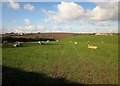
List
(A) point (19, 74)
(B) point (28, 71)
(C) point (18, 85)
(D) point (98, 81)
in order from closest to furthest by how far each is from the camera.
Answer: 1. (C) point (18, 85)
2. (D) point (98, 81)
3. (A) point (19, 74)
4. (B) point (28, 71)

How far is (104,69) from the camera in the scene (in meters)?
16.5

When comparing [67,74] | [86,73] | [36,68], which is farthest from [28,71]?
[86,73]

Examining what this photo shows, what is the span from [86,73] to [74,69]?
4.83 ft

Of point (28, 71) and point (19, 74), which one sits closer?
point (19, 74)

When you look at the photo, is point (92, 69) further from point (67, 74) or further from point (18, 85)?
point (18, 85)

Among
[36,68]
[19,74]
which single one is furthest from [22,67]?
[19,74]

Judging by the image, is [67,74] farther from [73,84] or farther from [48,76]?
[73,84]

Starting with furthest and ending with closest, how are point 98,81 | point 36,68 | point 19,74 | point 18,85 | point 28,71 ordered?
→ point 36,68 < point 28,71 < point 19,74 < point 98,81 < point 18,85

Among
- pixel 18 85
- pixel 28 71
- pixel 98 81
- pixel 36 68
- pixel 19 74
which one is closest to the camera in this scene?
pixel 18 85

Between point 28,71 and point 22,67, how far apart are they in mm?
1408

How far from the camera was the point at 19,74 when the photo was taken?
1413 cm

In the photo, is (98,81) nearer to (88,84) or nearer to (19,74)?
(88,84)

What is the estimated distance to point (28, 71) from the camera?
15.1 m

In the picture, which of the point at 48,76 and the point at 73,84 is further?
the point at 48,76
